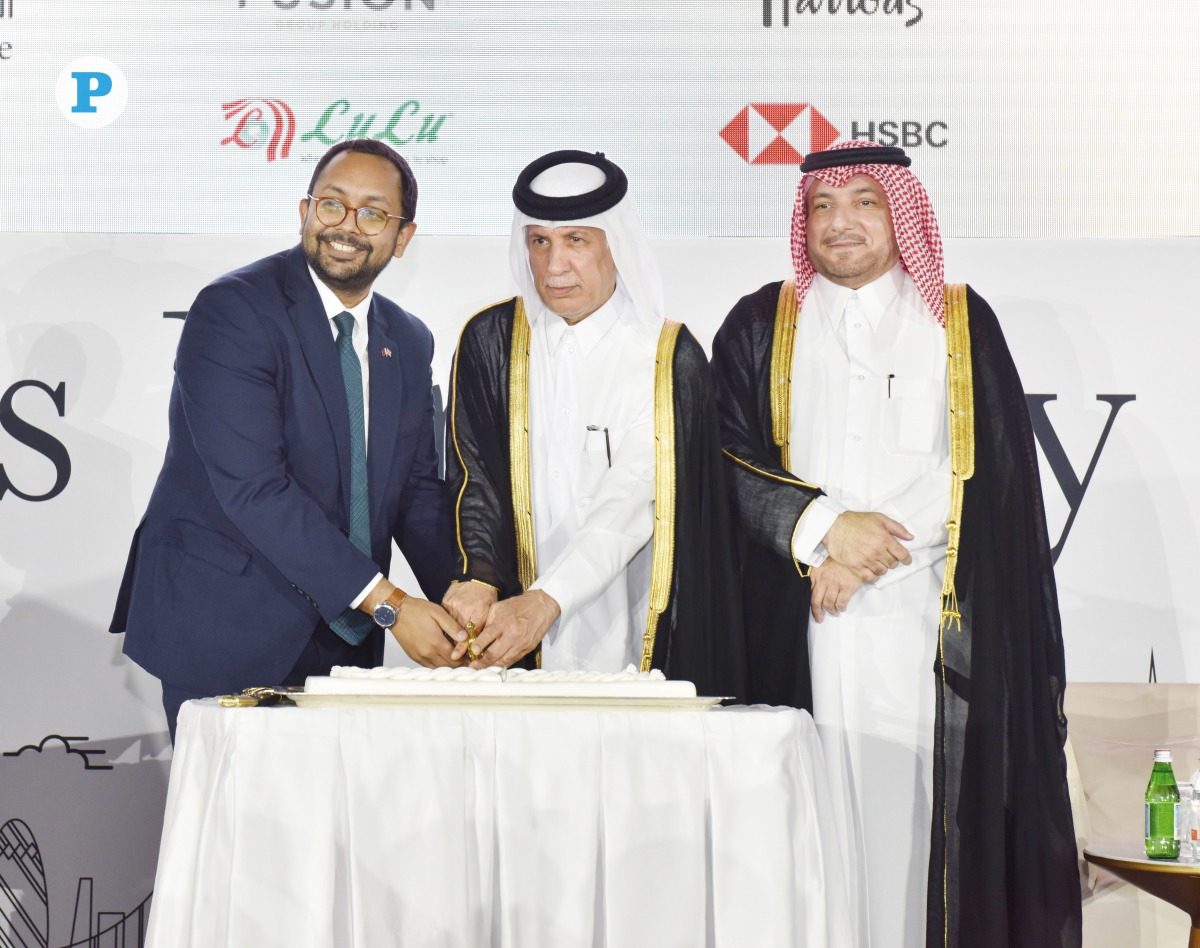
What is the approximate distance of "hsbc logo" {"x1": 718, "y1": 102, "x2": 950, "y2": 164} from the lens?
4.02 metres

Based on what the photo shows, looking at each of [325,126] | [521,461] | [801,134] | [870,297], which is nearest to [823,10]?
[801,134]

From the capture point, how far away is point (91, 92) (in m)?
3.99

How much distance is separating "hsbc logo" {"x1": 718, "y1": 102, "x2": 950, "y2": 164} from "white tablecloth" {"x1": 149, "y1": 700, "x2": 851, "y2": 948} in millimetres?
2197

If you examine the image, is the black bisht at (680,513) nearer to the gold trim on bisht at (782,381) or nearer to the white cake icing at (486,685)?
the gold trim on bisht at (782,381)

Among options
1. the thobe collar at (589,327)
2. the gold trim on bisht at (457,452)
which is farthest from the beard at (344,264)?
the thobe collar at (589,327)

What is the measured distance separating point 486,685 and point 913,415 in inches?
59.4

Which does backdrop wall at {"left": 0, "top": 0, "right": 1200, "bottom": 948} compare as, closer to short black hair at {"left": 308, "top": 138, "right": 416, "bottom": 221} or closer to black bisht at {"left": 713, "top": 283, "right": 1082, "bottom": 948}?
short black hair at {"left": 308, "top": 138, "right": 416, "bottom": 221}

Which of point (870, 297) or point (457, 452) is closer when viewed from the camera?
point (457, 452)

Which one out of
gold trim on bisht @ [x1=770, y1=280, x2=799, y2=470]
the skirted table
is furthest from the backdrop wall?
the skirted table

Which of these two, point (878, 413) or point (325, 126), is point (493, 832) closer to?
point (878, 413)

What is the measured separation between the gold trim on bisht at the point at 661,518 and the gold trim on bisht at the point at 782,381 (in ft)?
0.99

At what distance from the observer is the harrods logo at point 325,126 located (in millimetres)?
3980

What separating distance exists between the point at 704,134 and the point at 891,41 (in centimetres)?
60

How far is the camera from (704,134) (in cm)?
404
